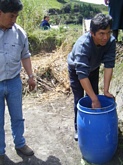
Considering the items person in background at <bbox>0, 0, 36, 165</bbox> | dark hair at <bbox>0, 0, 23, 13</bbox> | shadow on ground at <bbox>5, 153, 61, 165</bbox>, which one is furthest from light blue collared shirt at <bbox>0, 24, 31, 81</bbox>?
shadow on ground at <bbox>5, 153, 61, 165</bbox>

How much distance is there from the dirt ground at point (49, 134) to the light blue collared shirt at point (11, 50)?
1088 mm

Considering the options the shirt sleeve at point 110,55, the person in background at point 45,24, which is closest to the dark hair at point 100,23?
the shirt sleeve at point 110,55

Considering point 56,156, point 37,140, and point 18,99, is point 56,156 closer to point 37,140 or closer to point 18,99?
point 37,140

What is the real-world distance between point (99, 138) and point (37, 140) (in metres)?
1.08

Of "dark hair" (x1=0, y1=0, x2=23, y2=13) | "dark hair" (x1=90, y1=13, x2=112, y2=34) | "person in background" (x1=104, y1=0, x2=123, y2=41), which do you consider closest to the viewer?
"dark hair" (x1=0, y1=0, x2=23, y2=13)

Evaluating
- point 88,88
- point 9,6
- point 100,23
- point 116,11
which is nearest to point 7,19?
point 9,6

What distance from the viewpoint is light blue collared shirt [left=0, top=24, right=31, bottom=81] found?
8.72 ft

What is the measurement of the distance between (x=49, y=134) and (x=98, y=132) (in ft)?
3.68

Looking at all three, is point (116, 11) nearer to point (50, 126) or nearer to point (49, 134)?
point (50, 126)

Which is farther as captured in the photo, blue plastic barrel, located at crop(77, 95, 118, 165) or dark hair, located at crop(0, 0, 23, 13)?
blue plastic barrel, located at crop(77, 95, 118, 165)

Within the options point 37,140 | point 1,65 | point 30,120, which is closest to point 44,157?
point 37,140

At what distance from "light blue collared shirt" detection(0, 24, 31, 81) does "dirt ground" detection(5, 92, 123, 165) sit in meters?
1.09

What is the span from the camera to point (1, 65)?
267cm

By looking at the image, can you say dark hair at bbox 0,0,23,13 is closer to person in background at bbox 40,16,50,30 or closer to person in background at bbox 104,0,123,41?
person in background at bbox 104,0,123,41
